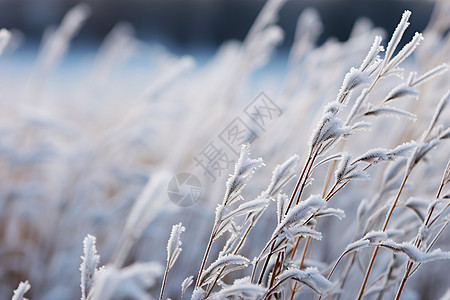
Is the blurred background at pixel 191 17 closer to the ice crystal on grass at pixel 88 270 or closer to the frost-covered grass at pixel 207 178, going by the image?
the frost-covered grass at pixel 207 178

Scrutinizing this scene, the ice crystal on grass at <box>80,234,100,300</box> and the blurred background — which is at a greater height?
the blurred background

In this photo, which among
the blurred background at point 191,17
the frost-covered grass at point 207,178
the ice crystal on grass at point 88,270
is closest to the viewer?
the ice crystal on grass at point 88,270

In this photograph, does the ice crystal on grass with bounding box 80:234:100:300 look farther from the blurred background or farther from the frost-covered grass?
the blurred background

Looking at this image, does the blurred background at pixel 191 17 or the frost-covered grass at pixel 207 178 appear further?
the blurred background at pixel 191 17

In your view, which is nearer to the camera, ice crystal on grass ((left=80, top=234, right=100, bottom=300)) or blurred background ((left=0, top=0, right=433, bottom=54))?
ice crystal on grass ((left=80, top=234, right=100, bottom=300))

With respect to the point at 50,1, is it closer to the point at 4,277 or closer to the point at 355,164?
the point at 4,277

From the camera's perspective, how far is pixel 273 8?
1.35 m

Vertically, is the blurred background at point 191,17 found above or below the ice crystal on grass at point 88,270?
above

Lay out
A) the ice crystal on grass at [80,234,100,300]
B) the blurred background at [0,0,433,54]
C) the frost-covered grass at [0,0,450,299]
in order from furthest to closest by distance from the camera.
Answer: the blurred background at [0,0,433,54], the frost-covered grass at [0,0,450,299], the ice crystal on grass at [80,234,100,300]

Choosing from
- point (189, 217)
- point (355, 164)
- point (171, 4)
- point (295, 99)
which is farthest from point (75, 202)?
point (171, 4)

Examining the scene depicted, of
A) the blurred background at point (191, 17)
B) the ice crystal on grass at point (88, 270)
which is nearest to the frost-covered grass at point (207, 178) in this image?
the ice crystal on grass at point (88, 270)

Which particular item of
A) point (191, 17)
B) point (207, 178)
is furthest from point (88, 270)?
point (191, 17)

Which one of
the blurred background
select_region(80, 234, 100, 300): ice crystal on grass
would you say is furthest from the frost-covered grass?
the blurred background

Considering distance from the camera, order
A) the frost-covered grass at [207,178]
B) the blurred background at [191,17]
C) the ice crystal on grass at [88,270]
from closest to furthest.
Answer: the ice crystal on grass at [88,270] → the frost-covered grass at [207,178] → the blurred background at [191,17]
